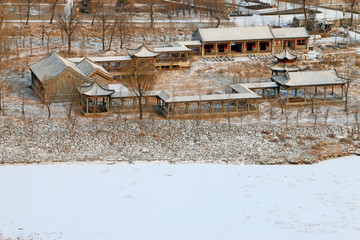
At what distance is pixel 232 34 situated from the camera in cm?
6366

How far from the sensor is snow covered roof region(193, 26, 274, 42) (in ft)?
207

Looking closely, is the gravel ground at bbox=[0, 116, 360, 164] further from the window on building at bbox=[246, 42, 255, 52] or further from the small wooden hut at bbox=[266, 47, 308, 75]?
the window on building at bbox=[246, 42, 255, 52]

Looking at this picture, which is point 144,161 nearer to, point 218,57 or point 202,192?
point 202,192

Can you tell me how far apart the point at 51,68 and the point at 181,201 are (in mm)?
20735

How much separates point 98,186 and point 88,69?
17.6 m

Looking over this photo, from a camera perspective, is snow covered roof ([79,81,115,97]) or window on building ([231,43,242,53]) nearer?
snow covered roof ([79,81,115,97])

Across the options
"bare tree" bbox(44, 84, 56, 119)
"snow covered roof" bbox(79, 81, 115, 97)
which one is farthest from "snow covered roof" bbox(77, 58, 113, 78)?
"snow covered roof" bbox(79, 81, 115, 97)

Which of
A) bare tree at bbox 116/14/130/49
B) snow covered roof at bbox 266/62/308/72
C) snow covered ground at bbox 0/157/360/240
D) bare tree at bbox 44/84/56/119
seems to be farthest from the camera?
bare tree at bbox 116/14/130/49

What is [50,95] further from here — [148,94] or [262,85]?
[262,85]

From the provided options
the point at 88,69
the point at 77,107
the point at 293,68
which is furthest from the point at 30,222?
the point at 293,68

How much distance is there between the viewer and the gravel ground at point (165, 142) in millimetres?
38719

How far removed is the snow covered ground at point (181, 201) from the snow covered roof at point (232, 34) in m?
26.7

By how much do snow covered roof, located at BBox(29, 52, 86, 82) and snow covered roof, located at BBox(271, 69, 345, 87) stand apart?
1502 cm

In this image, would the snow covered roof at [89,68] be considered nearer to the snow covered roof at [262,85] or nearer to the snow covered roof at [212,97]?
the snow covered roof at [212,97]
